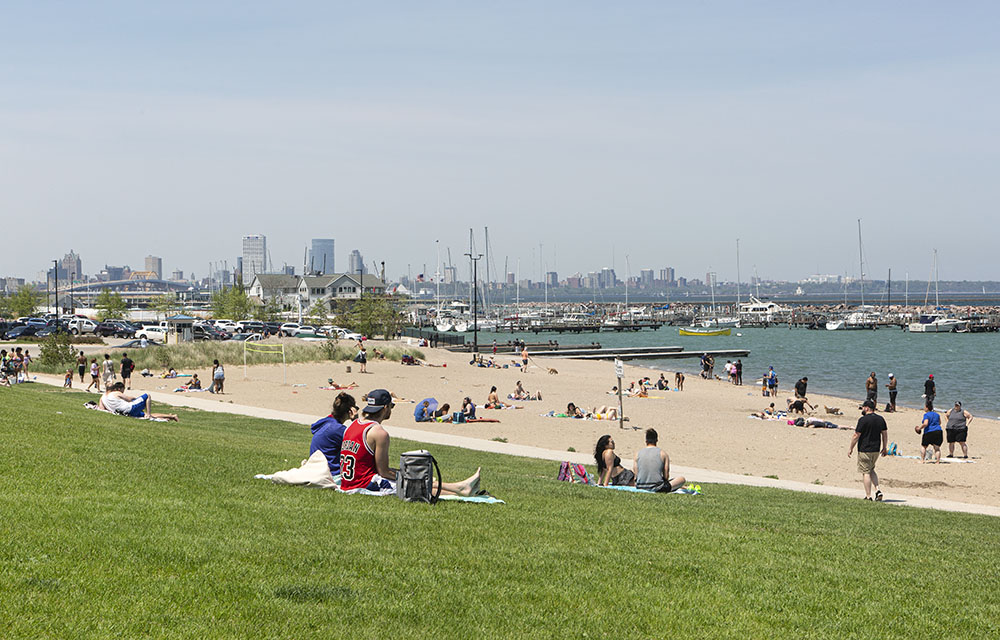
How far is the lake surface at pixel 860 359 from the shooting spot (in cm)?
5072

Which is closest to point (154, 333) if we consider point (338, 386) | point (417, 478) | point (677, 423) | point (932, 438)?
point (338, 386)

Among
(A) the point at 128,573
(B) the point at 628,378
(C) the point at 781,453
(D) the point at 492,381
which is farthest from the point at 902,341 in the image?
(A) the point at 128,573

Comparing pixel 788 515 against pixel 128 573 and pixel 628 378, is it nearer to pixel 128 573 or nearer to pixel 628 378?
pixel 128 573

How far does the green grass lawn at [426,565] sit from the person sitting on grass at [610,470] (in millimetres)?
2438

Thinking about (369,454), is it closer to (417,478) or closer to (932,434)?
(417,478)

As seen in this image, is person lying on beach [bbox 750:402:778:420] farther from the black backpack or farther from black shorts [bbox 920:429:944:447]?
the black backpack

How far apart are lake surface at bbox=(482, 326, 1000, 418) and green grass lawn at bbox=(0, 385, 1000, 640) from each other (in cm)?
3564

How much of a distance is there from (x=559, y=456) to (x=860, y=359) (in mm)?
64940

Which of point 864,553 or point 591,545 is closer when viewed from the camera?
point 591,545

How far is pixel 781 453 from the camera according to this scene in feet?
79.4

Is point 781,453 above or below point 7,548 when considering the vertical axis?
below

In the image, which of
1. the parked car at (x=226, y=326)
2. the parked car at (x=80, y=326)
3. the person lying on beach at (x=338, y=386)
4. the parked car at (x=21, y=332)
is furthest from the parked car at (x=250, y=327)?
the person lying on beach at (x=338, y=386)

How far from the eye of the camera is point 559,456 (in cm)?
2038

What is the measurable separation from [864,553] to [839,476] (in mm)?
12001
